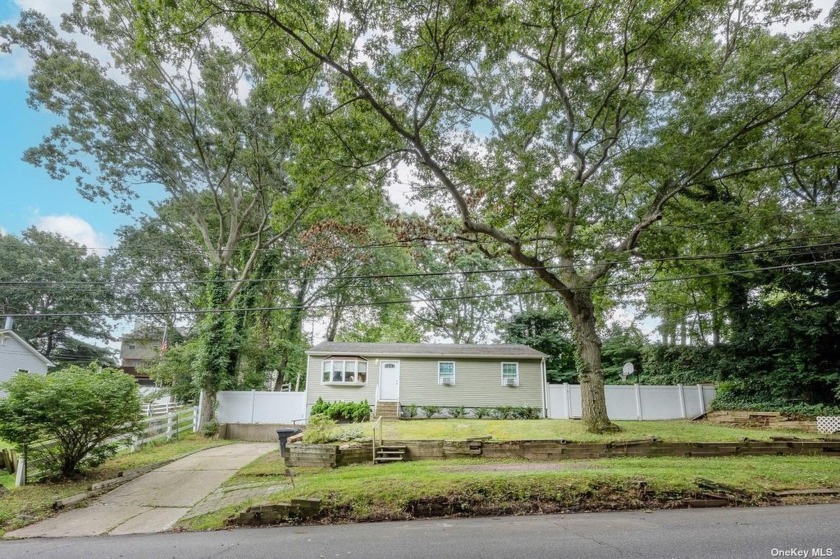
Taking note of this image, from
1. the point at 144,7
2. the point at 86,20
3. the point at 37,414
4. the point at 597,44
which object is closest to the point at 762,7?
the point at 597,44

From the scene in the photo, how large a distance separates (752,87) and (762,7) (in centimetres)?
241

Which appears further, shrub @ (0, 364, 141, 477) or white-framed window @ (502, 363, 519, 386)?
white-framed window @ (502, 363, 519, 386)

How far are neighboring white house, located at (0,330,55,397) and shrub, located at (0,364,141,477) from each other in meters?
16.3

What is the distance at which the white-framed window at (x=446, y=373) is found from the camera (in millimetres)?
18688

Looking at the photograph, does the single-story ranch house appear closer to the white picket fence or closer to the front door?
the front door

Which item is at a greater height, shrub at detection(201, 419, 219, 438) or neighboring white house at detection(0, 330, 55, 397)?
neighboring white house at detection(0, 330, 55, 397)

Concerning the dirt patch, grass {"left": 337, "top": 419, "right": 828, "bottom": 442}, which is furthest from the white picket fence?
the dirt patch

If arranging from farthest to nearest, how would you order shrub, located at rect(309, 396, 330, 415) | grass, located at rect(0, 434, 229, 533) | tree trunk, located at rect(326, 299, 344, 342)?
tree trunk, located at rect(326, 299, 344, 342) → shrub, located at rect(309, 396, 330, 415) → grass, located at rect(0, 434, 229, 533)

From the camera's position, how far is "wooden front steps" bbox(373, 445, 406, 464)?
30.6 feet

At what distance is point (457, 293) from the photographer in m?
28.1

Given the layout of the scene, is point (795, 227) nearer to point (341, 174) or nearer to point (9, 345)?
point (341, 174)

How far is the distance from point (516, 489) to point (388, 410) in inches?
477

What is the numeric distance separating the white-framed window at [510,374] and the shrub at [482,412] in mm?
1404

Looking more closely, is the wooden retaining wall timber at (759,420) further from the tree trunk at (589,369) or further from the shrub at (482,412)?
the shrub at (482,412)
